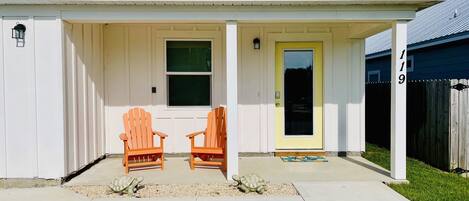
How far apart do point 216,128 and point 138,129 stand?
119 cm

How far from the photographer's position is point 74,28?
538 cm

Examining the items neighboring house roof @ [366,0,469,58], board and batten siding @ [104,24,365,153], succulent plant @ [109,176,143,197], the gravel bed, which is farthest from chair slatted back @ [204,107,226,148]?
neighboring house roof @ [366,0,469,58]

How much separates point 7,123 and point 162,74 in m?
2.55

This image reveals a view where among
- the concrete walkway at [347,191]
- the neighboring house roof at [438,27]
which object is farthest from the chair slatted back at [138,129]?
the neighboring house roof at [438,27]

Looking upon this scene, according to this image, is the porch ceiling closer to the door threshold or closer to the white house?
the white house

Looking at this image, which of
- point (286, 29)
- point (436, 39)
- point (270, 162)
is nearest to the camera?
point (270, 162)

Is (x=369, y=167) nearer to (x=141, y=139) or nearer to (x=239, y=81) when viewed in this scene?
(x=239, y=81)

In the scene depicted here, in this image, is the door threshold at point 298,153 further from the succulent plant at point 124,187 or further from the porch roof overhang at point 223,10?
the succulent plant at point 124,187

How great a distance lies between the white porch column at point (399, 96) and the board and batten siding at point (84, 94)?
4291mm

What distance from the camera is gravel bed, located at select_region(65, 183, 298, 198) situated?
15.0ft

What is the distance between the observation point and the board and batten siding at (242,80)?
6.76 metres

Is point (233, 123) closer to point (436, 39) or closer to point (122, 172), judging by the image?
point (122, 172)

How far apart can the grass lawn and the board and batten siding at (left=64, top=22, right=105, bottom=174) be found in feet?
13.9

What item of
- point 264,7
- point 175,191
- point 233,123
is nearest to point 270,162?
point 233,123
